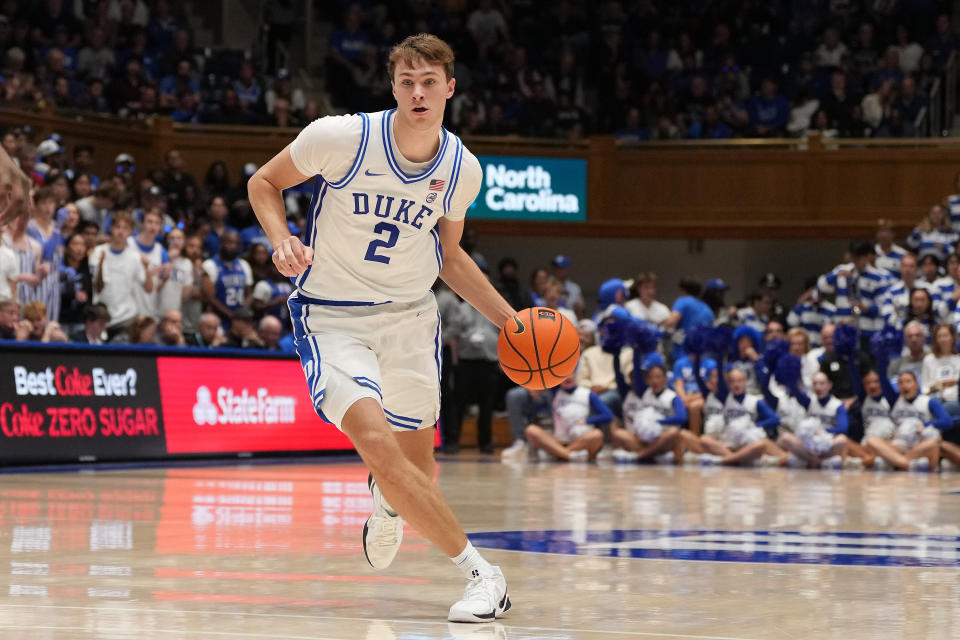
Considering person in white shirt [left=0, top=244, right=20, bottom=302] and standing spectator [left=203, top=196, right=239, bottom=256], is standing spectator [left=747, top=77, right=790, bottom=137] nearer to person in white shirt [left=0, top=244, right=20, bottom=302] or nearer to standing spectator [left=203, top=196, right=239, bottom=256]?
standing spectator [left=203, top=196, right=239, bottom=256]

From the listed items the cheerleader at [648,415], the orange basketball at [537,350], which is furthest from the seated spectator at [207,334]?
the orange basketball at [537,350]

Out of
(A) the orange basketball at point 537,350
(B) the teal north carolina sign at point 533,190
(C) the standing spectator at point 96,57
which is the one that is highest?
(C) the standing spectator at point 96,57

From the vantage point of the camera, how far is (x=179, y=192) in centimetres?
1902

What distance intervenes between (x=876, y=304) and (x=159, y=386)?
367 inches

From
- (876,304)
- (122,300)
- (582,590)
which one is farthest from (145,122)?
(582,590)

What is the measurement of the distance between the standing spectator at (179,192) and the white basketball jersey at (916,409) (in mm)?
9264

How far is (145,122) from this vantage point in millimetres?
22047

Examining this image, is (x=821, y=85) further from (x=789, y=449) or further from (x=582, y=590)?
(x=582, y=590)

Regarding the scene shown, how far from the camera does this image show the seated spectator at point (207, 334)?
1548 centimetres

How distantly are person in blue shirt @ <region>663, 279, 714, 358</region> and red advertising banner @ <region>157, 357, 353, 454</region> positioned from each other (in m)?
4.47

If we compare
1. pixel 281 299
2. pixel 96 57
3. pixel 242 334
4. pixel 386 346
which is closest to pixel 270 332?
pixel 242 334

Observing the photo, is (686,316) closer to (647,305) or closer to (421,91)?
(647,305)

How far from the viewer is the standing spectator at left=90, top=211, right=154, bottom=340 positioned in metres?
14.6

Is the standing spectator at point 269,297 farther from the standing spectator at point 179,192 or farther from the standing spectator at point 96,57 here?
the standing spectator at point 96,57
